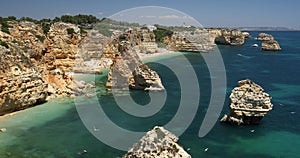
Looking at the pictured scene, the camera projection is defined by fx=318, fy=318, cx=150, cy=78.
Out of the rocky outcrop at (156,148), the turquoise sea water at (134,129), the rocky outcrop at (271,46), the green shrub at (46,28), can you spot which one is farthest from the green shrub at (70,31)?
the rocky outcrop at (271,46)

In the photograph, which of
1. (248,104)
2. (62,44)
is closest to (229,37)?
(62,44)

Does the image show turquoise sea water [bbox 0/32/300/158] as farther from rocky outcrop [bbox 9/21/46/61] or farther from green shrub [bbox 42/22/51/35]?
green shrub [bbox 42/22/51/35]

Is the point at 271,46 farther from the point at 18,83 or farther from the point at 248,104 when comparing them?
the point at 18,83

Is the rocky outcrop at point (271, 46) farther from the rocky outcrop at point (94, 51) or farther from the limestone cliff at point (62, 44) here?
the limestone cliff at point (62, 44)

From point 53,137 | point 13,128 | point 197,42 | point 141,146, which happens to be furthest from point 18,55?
point 197,42

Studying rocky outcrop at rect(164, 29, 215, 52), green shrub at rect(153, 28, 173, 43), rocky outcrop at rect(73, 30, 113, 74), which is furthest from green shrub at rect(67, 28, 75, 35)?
green shrub at rect(153, 28, 173, 43)
